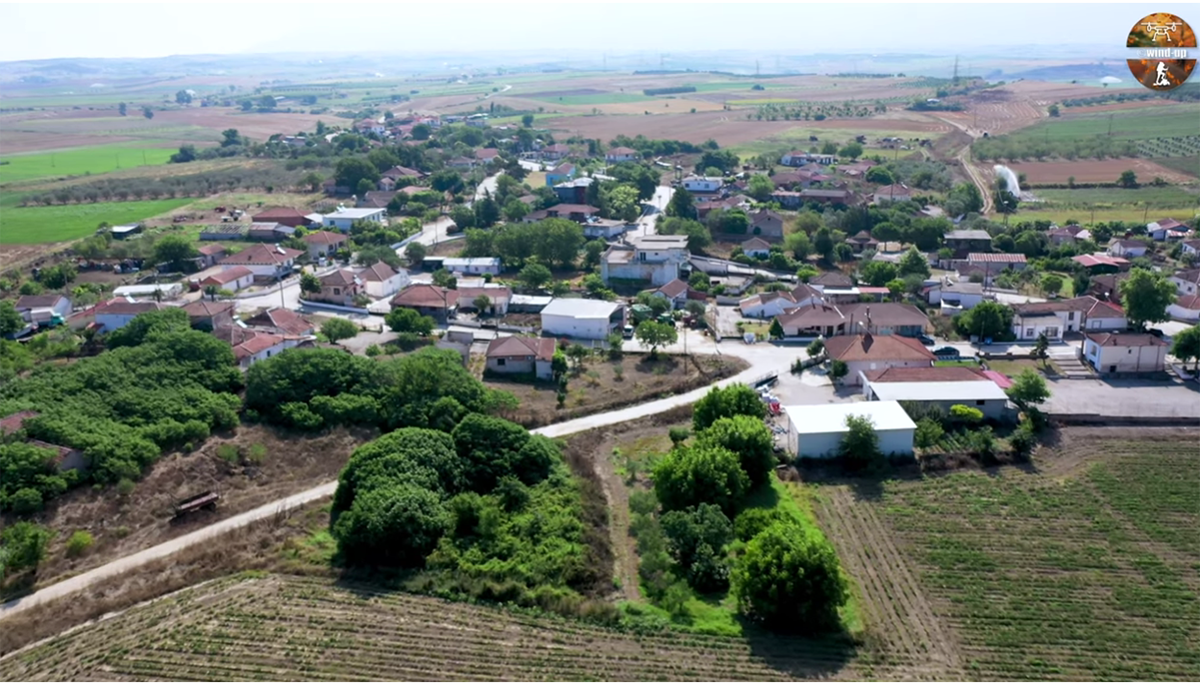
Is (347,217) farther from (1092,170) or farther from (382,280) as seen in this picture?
(1092,170)

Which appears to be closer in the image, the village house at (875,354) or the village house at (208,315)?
the village house at (875,354)

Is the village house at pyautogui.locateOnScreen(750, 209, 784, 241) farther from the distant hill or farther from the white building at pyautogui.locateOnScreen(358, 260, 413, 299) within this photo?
the distant hill

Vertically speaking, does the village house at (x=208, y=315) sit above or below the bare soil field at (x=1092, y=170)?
below

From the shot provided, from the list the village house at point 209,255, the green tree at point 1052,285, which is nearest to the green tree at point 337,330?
the village house at point 209,255

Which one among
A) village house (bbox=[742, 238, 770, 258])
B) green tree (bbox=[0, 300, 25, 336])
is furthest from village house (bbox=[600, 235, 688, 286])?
green tree (bbox=[0, 300, 25, 336])

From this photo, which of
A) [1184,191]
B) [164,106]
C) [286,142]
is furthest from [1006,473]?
[164,106]

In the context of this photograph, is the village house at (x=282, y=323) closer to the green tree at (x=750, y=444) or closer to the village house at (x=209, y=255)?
the village house at (x=209, y=255)
